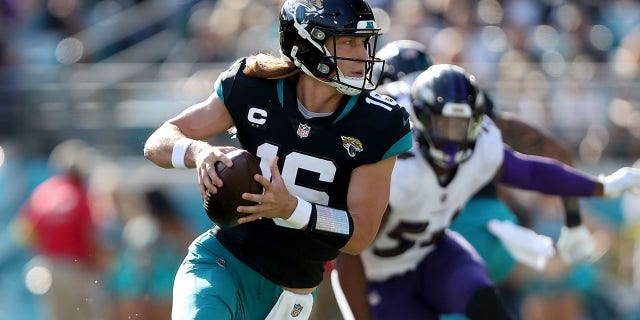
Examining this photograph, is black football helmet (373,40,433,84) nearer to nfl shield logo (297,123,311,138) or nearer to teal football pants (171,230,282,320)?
nfl shield logo (297,123,311,138)

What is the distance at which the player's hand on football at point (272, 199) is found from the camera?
447 cm

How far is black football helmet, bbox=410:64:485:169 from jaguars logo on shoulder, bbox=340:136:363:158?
4.76ft

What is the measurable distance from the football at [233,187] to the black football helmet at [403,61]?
9.10 ft

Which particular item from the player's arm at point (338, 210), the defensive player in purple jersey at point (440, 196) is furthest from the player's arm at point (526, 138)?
the player's arm at point (338, 210)

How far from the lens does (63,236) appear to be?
32.6 ft

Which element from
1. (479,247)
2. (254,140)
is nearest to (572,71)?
(479,247)

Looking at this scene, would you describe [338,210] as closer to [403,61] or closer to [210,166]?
[210,166]

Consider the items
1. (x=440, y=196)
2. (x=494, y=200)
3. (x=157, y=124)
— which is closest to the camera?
(x=440, y=196)

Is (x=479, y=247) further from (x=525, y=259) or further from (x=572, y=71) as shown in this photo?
(x=572, y=71)

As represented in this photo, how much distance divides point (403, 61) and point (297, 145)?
8.39 ft

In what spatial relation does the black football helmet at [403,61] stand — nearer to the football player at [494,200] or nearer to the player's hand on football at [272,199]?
the football player at [494,200]

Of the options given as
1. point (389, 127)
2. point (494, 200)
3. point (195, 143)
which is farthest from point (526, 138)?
point (195, 143)

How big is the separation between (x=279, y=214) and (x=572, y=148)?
626cm

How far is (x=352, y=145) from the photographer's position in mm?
4953
